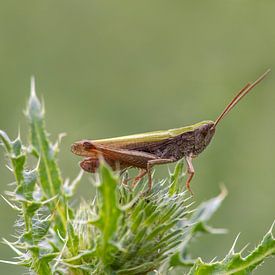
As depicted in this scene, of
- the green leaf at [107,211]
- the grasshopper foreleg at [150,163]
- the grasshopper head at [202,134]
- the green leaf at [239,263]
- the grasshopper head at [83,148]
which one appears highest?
the grasshopper head at [83,148]

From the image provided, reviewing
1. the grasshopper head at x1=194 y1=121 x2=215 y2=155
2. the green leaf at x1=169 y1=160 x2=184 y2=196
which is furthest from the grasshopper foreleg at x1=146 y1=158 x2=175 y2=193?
the grasshopper head at x1=194 y1=121 x2=215 y2=155

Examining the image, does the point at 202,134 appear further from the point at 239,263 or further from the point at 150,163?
the point at 239,263

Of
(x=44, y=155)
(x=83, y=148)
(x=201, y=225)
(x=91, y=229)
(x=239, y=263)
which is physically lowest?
(x=239, y=263)

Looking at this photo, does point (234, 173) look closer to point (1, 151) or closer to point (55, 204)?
point (1, 151)

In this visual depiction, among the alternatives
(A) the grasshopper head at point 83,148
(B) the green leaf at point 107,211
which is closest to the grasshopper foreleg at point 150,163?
(A) the grasshopper head at point 83,148

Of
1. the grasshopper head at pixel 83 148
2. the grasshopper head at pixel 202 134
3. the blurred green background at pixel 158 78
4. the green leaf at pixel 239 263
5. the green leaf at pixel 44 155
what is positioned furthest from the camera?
the blurred green background at pixel 158 78

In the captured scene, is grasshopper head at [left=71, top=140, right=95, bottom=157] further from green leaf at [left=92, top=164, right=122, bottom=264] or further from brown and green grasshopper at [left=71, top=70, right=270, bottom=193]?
green leaf at [left=92, top=164, right=122, bottom=264]

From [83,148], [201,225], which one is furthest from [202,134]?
[201,225]

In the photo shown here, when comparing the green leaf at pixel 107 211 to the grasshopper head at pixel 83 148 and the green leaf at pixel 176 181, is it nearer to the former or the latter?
the green leaf at pixel 176 181
